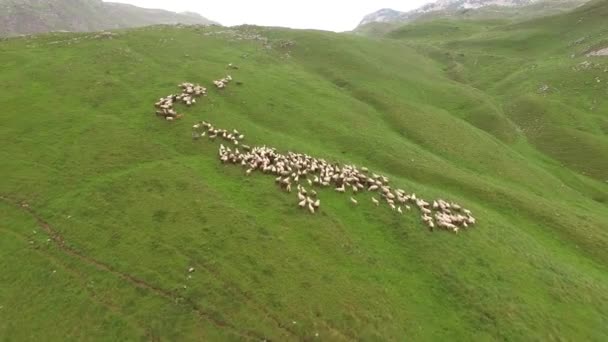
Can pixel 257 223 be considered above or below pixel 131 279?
above

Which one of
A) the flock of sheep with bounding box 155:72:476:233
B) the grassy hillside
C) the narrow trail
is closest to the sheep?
the flock of sheep with bounding box 155:72:476:233

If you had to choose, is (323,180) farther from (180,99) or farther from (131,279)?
(180,99)

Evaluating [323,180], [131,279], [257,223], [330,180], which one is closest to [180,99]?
[323,180]

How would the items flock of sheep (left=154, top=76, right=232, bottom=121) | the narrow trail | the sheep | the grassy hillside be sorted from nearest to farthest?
1. the narrow trail
2. the grassy hillside
3. the sheep
4. flock of sheep (left=154, top=76, right=232, bottom=121)

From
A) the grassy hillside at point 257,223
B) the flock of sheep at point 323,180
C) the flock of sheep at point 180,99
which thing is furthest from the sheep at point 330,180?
the flock of sheep at point 180,99

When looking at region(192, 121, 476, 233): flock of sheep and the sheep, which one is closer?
region(192, 121, 476, 233): flock of sheep

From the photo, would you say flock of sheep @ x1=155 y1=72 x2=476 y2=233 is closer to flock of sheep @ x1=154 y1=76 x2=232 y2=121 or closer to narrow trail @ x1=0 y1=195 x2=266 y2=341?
flock of sheep @ x1=154 y1=76 x2=232 y2=121

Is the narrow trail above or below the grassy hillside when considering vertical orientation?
below

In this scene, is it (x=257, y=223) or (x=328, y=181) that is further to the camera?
(x=328, y=181)
